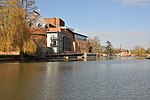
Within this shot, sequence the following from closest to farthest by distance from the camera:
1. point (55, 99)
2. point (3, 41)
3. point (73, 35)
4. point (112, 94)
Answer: point (55, 99)
point (112, 94)
point (3, 41)
point (73, 35)

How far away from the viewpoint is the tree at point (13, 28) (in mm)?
53000

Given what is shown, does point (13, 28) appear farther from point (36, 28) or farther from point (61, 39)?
point (61, 39)

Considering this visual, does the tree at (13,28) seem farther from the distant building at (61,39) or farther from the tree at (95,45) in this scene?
the tree at (95,45)

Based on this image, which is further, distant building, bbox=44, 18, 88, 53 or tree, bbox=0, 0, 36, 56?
distant building, bbox=44, 18, 88, 53

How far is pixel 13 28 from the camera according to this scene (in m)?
53.5

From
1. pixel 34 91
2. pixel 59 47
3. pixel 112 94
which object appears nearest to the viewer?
pixel 112 94

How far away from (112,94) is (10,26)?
40.0 metres

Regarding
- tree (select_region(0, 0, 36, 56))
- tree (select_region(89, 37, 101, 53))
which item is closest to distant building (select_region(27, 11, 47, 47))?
tree (select_region(0, 0, 36, 56))

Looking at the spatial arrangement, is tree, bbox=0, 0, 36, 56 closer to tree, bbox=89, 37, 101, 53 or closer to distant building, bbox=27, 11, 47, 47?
distant building, bbox=27, 11, 47, 47

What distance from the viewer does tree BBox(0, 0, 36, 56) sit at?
53000 mm

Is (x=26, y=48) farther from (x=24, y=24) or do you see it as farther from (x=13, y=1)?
(x=13, y=1)

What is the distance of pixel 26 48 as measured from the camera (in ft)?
182

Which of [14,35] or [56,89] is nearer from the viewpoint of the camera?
[56,89]

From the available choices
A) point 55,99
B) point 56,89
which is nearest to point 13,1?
point 56,89
